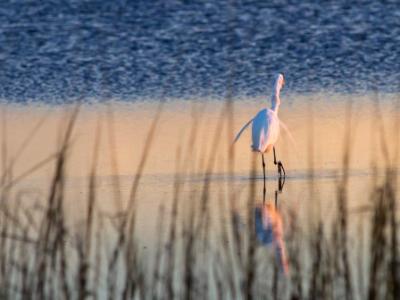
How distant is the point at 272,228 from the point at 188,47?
7.54 meters

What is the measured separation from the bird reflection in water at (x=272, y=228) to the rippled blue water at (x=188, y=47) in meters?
3.29

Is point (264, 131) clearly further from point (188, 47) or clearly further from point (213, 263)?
point (188, 47)

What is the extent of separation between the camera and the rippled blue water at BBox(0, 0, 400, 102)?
1234 centimetres

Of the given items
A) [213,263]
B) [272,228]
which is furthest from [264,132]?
[213,263]

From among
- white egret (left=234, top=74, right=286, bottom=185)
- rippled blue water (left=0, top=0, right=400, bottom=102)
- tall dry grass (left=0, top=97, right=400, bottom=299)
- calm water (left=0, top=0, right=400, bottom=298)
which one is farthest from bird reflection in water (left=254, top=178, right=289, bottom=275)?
rippled blue water (left=0, top=0, right=400, bottom=102)

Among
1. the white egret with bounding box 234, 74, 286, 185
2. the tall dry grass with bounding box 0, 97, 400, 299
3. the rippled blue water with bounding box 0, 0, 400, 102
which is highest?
the rippled blue water with bounding box 0, 0, 400, 102

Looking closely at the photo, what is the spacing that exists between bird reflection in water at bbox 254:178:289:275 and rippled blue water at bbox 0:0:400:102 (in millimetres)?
3292

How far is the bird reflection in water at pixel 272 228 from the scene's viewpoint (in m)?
6.07

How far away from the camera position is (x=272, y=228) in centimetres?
707

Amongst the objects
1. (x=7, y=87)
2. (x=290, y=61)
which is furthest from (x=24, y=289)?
(x=290, y=61)

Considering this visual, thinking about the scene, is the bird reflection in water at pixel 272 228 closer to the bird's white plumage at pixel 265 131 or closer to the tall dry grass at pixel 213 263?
the tall dry grass at pixel 213 263

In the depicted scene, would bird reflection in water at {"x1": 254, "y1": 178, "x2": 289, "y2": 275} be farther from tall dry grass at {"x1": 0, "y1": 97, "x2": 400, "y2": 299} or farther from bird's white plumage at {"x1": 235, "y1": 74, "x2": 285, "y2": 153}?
bird's white plumage at {"x1": 235, "y1": 74, "x2": 285, "y2": 153}

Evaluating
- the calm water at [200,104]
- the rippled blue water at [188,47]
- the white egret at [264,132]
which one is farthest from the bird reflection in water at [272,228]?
the rippled blue water at [188,47]

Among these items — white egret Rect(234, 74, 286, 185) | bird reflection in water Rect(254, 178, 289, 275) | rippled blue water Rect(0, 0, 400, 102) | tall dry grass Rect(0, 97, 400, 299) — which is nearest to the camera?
tall dry grass Rect(0, 97, 400, 299)
